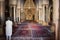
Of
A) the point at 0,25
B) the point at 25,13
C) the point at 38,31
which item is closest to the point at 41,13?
the point at 25,13

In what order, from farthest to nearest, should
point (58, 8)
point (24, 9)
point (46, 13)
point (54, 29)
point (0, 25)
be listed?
point (24, 9), point (46, 13), point (0, 25), point (54, 29), point (58, 8)

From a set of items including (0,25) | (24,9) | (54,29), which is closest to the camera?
(54,29)

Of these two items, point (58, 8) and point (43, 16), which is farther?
point (43, 16)

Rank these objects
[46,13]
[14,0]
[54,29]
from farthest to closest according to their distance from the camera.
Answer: [14,0] < [46,13] < [54,29]

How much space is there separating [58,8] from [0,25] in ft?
16.0

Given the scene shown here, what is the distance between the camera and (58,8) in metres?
12.3

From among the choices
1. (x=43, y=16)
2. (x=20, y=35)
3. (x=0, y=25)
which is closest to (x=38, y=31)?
(x=20, y=35)

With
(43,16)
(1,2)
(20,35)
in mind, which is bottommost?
(20,35)

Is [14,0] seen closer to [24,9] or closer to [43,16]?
[24,9]

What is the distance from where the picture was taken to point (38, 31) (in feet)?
48.3

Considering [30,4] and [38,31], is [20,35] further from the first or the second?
[30,4]

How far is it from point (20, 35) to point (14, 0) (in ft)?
22.2

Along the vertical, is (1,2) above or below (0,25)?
above

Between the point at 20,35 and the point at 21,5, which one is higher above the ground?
the point at 21,5
